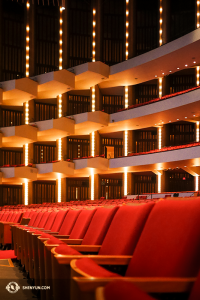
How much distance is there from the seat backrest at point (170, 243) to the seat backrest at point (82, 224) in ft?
3.60

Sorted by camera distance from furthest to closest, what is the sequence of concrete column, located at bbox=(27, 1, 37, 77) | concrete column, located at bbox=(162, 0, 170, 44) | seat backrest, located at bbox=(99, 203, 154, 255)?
concrete column, located at bbox=(27, 1, 37, 77), concrete column, located at bbox=(162, 0, 170, 44), seat backrest, located at bbox=(99, 203, 154, 255)

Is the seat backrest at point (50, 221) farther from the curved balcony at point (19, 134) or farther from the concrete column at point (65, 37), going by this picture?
the concrete column at point (65, 37)

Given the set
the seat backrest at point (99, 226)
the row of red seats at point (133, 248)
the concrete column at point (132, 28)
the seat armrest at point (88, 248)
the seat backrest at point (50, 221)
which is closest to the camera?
the row of red seats at point (133, 248)

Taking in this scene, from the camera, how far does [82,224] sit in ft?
9.17

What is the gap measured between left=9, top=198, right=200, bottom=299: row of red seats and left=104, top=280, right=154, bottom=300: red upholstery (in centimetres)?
16

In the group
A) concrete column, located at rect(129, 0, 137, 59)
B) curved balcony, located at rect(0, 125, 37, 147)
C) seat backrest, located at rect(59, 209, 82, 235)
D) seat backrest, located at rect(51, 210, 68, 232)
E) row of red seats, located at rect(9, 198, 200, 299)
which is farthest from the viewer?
concrete column, located at rect(129, 0, 137, 59)

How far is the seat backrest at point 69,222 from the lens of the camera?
10.2 ft

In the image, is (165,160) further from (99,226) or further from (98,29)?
(99,226)

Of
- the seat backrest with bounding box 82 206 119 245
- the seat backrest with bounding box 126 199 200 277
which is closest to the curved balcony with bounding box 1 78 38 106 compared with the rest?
the seat backrest with bounding box 82 206 119 245

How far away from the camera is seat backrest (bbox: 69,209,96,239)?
8.86 ft

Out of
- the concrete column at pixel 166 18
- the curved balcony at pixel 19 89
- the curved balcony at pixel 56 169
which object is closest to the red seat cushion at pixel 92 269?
the curved balcony at pixel 56 169

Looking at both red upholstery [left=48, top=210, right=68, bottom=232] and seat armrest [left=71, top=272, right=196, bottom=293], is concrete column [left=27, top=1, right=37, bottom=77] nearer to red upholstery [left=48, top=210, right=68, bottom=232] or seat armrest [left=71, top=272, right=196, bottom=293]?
red upholstery [left=48, top=210, right=68, bottom=232]

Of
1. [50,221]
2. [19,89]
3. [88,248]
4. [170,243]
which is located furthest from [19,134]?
[170,243]

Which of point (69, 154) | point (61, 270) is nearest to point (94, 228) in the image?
point (61, 270)
